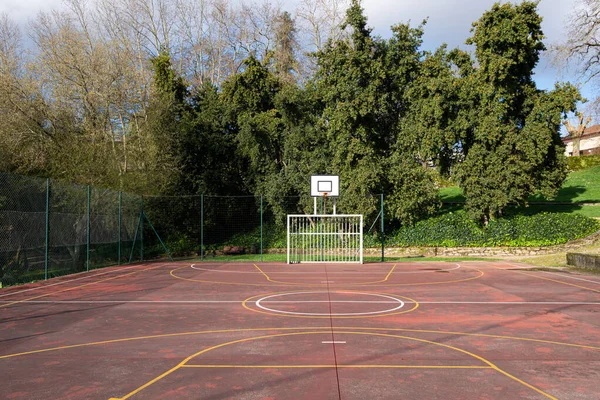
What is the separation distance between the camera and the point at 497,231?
22.2m

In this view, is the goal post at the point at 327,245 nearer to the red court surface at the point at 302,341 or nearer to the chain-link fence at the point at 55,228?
the chain-link fence at the point at 55,228

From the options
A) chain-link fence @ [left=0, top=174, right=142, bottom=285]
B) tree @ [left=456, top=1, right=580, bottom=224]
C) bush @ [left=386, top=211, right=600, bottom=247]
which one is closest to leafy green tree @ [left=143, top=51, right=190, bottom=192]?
chain-link fence @ [left=0, top=174, right=142, bottom=285]

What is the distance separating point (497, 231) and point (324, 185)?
31.2ft

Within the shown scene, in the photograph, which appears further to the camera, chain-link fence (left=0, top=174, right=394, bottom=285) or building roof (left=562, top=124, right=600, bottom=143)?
building roof (left=562, top=124, right=600, bottom=143)

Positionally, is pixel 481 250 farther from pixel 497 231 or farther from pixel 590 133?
pixel 590 133

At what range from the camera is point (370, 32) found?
24531mm

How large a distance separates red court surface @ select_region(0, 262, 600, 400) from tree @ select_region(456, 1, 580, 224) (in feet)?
32.6

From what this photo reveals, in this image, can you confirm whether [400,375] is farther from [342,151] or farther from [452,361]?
[342,151]

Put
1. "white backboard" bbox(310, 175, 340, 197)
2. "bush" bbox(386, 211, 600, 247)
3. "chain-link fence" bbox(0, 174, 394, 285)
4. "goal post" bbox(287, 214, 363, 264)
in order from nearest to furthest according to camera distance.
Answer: "chain-link fence" bbox(0, 174, 394, 285), "white backboard" bbox(310, 175, 340, 197), "goal post" bbox(287, 214, 363, 264), "bush" bbox(386, 211, 600, 247)

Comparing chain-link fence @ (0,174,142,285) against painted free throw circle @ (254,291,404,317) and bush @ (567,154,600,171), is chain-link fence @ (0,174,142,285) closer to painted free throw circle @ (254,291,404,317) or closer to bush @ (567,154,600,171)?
painted free throw circle @ (254,291,404,317)

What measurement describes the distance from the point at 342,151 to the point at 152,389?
20.3m

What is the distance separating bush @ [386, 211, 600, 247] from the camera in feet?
70.0

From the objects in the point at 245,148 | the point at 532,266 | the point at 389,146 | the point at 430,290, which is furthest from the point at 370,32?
the point at 430,290

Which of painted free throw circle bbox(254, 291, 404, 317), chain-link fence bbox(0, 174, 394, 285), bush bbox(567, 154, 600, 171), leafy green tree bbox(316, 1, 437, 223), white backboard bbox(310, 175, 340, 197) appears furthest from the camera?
bush bbox(567, 154, 600, 171)
